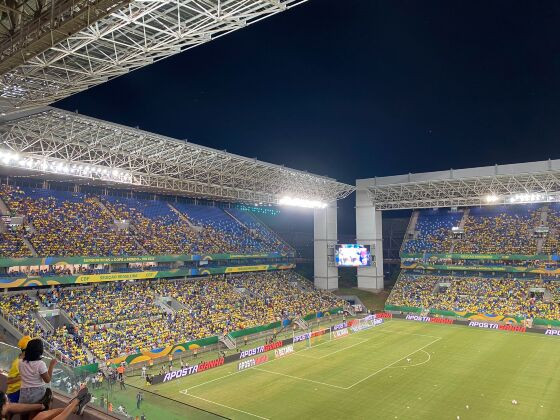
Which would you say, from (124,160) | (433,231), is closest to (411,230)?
(433,231)

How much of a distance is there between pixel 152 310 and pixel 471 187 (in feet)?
138

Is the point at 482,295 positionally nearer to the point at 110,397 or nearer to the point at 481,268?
the point at 481,268

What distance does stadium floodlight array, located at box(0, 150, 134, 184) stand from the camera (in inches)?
1209

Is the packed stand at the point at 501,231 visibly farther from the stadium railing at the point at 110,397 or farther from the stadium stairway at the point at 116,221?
the stadium railing at the point at 110,397

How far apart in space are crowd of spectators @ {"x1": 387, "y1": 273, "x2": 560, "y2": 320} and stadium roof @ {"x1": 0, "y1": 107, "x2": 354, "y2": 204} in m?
21.0

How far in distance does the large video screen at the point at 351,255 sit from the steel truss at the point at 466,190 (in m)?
7.45

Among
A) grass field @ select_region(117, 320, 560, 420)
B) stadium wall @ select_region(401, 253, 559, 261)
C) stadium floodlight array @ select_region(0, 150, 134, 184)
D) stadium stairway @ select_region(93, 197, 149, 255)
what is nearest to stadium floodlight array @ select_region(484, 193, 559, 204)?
stadium wall @ select_region(401, 253, 559, 261)

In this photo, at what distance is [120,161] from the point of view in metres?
→ 40.1

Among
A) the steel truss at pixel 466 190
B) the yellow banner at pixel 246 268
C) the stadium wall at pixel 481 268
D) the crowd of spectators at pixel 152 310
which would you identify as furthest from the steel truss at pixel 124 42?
the stadium wall at pixel 481 268

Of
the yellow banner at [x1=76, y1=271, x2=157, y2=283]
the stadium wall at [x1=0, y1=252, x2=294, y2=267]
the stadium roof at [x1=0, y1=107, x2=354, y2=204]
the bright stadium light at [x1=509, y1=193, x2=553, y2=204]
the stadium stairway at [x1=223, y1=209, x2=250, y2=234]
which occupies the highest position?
the stadium roof at [x1=0, y1=107, x2=354, y2=204]

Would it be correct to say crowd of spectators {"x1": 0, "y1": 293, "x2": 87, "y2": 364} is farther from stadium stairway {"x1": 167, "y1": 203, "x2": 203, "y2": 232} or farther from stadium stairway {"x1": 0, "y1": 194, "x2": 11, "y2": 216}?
stadium stairway {"x1": 167, "y1": 203, "x2": 203, "y2": 232}

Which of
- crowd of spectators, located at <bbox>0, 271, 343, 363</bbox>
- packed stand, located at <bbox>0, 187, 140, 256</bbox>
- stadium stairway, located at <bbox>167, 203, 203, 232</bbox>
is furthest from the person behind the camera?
stadium stairway, located at <bbox>167, 203, 203, 232</bbox>

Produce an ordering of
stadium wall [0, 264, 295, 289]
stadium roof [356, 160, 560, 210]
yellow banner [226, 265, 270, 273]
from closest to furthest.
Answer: stadium wall [0, 264, 295, 289] < stadium roof [356, 160, 560, 210] < yellow banner [226, 265, 270, 273]

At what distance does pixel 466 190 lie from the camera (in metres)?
58.8
